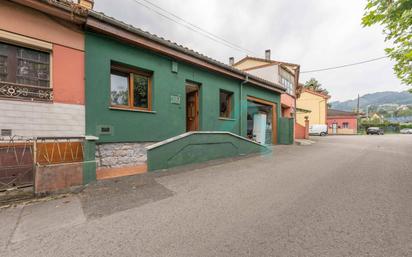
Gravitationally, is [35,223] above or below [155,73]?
below

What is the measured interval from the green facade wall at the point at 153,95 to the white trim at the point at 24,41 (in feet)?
2.93

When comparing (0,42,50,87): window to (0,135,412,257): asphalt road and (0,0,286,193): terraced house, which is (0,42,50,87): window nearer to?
(0,0,286,193): terraced house

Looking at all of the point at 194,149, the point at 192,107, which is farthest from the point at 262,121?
the point at 194,149

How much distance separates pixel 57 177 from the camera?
421cm

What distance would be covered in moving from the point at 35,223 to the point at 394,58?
1211 cm

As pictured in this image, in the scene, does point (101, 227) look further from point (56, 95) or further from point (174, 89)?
point (174, 89)

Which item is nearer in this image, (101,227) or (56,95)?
(101,227)

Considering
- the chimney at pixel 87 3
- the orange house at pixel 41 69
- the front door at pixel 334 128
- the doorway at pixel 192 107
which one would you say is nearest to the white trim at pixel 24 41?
the orange house at pixel 41 69

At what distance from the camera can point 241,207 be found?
3516 millimetres

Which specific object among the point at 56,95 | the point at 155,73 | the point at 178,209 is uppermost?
the point at 155,73

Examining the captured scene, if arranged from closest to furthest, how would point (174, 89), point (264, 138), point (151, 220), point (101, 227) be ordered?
point (101, 227) → point (151, 220) → point (174, 89) → point (264, 138)

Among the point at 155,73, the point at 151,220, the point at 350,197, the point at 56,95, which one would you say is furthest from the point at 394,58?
the point at 56,95

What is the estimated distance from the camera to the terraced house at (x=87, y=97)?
4.30m

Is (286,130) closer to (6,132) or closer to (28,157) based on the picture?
(28,157)
